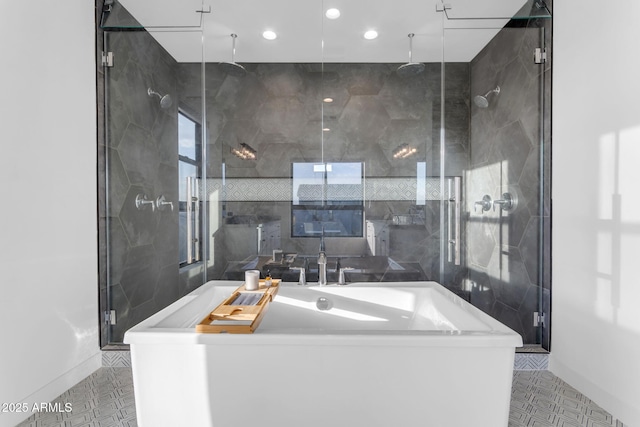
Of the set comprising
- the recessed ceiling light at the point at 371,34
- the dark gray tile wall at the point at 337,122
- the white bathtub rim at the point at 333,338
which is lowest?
the white bathtub rim at the point at 333,338

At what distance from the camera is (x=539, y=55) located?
2.36 metres

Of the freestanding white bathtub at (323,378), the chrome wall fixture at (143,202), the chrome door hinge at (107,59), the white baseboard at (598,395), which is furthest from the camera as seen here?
the chrome wall fixture at (143,202)

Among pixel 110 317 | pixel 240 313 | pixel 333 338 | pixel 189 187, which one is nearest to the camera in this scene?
pixel 333 338

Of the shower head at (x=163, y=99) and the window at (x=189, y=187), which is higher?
the shower head at (x=163, y=99)

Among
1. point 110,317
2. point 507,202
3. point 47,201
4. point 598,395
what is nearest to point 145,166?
point 47,201

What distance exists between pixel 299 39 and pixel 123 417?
2.52 metres

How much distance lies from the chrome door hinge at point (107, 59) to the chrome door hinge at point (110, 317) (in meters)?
1.67

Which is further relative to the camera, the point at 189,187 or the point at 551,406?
the point at 189,187

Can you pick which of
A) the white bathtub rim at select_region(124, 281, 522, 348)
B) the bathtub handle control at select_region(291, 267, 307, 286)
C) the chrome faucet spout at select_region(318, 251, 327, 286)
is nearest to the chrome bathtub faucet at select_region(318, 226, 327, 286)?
the chrome faucet spout at select_region(318, 251, 327, 286)

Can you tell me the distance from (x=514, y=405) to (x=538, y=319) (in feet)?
2.35

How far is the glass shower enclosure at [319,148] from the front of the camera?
2445 millimetres

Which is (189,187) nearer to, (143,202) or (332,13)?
(143,202)

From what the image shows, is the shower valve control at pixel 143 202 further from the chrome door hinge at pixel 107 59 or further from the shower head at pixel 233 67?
the shower head at pixel 233 67

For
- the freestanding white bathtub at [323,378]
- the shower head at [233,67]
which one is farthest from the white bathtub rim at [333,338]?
the shower head at [233,67]
